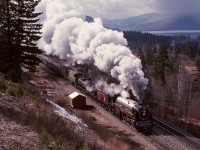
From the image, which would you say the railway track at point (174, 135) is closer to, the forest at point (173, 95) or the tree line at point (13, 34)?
the forest at point (173, 95)

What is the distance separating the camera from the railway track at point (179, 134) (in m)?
30.6

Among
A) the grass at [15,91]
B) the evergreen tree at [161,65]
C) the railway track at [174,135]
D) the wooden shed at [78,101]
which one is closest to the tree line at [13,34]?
the wooden shed at [78,101]

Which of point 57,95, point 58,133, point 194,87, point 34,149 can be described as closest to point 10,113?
point 58,133

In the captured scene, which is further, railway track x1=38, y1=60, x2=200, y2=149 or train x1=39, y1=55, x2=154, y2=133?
train x1=39, y1=55, x2=154, y2=133

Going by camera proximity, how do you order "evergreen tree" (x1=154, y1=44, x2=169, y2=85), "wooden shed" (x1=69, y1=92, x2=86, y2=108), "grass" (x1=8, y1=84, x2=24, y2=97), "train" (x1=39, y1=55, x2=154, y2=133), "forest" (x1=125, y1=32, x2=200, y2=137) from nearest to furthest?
"grass" (x1=8, y1=84, x2=24, y2=97)
"train" (x1=39, y1=55, x2=154, y2=133)
"wooden shed" (x1=69, y1=92, x2=86, y2=108)
"forest" (x1=125, y1=32, x2=200, y2=137)
"evergreen tree" (x1=154, y1=44, x2=169, y2=85)

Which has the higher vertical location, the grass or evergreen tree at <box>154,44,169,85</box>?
the grass

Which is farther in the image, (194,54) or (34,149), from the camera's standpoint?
(194,54)

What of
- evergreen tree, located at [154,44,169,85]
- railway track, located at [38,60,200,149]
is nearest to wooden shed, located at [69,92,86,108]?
railway track, located at [38,60,200,149]

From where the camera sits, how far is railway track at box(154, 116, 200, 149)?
30556mm

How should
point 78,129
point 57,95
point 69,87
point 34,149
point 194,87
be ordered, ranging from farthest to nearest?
point 194,87 → point 69,87 → point 57,95 → point 78,129 → point 34,149

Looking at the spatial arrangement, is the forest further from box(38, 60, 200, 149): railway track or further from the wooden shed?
the wooden shed

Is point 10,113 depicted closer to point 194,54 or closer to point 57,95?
point 57,95

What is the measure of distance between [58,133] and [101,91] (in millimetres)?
19953

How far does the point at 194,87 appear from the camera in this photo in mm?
70938
